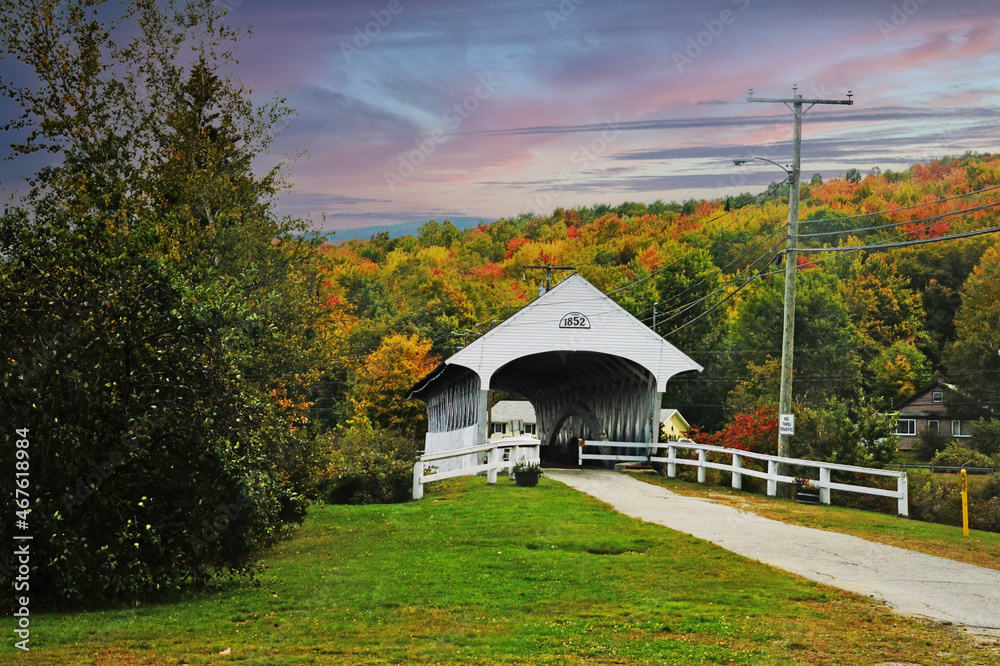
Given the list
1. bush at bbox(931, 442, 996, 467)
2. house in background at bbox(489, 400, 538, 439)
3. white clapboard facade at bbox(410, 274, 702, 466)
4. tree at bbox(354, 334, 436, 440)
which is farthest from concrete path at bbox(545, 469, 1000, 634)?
house in background at bbox(489, 400, 538, 439)

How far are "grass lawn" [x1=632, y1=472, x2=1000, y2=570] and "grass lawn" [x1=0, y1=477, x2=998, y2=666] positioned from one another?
3.43 m

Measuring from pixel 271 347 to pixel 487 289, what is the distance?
54.3 meters

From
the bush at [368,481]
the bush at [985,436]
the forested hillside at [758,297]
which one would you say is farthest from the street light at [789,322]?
the bush at [985,436]

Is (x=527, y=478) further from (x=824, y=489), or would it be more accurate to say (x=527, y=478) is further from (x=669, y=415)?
(x=669, y=415)

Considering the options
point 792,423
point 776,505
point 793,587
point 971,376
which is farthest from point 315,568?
point 971,376

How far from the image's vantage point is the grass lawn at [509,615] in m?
8.62

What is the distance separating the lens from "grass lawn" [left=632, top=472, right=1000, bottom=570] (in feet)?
48.0

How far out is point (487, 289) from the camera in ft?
251

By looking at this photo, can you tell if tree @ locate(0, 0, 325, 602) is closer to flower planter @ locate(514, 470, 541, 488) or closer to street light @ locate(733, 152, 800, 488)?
flower planter @ locate(514, 470, 541, 488)

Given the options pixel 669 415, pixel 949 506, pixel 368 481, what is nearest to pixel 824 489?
pixel 949 506

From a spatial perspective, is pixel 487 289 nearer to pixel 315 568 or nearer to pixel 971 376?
pixel 971 376

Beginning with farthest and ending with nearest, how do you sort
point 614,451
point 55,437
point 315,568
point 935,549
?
1. point 614,451
2. point 935,549
3. point 315,568
4. point 55,437

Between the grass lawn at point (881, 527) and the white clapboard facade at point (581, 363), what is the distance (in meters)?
5.82

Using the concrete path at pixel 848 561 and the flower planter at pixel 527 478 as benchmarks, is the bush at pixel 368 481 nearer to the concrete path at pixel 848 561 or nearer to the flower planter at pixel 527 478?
the flower planter at pixel 527 478
